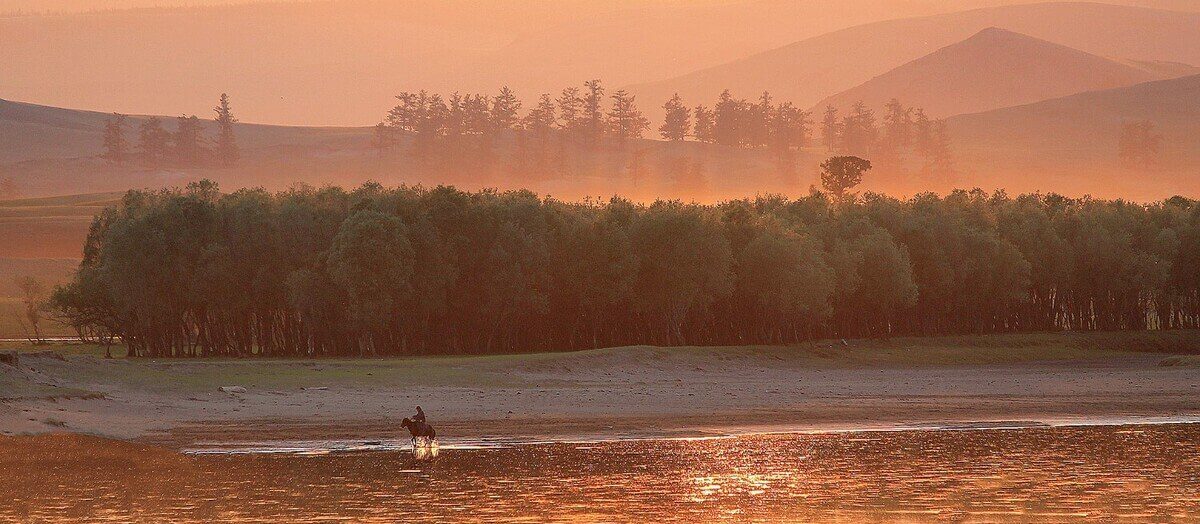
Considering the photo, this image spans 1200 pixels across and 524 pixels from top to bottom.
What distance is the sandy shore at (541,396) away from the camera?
43688mm

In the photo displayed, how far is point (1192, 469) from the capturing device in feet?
115

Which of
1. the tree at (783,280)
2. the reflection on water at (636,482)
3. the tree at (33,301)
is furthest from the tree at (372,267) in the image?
the tree at (33,301)

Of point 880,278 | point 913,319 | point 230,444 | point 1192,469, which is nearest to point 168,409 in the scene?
point 230,444

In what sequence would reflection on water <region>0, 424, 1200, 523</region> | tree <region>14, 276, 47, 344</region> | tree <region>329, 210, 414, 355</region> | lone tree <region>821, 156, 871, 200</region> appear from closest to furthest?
reflection on water <region>0, 424, 1200, 523</region>
tree <region>329, 210, 414, 355</region>
tree <region>14, 276, 47, 344</region>
lone tree <region>821, 156, 871, 200</region>

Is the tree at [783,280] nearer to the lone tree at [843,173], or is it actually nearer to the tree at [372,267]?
the tree at [372,267]

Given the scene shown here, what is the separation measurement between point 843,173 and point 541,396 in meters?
147

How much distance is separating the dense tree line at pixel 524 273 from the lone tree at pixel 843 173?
89.7 m

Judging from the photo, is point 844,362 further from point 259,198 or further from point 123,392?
point 123,392

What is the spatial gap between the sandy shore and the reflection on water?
4.64 m

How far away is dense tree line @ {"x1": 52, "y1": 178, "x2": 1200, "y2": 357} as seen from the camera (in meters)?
78.9

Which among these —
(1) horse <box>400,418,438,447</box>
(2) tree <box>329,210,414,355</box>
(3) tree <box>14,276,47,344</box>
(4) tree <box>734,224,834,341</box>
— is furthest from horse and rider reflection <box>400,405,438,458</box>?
(3) tree <box>14,276,47,344</box>

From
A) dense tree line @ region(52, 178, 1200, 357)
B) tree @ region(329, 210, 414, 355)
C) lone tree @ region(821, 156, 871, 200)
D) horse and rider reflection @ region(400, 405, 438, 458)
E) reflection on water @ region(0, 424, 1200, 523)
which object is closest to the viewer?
reflection on water @ region(0, 424, 1200, 523)

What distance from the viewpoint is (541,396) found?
54.2 m

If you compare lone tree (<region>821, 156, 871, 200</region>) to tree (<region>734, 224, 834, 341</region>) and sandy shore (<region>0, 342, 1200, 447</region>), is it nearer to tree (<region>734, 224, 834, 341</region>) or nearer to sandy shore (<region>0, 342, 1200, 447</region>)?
tree (<region>734, 224, 834, 341</region>)
